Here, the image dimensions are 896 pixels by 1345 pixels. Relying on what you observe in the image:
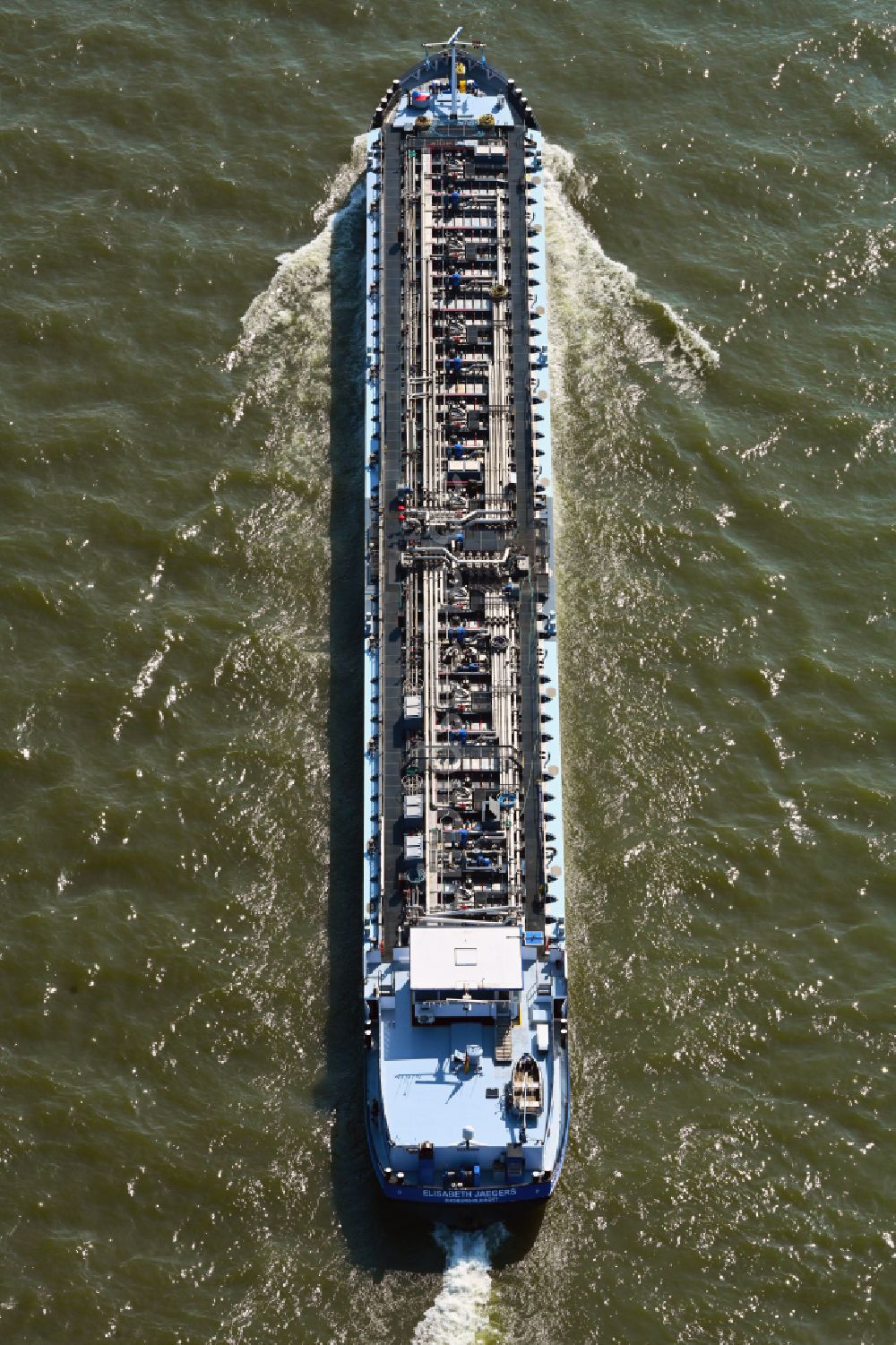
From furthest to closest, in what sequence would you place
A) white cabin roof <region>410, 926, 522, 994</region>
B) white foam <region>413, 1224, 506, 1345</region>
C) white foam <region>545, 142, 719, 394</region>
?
white foam <region>545, 142, 719, 394</region>
white cabin roof <region>410, 926, 522, 994</region>
white foam <region>413, 1224, 506, 1345</region>

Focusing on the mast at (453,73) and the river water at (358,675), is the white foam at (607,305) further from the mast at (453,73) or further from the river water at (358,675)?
the mast at (453,73)

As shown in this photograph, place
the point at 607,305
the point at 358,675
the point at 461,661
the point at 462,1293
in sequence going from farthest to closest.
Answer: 1. the point at 607,305
2. the point at 358,675
3. the point at 461,661
4. the point at 462,1293

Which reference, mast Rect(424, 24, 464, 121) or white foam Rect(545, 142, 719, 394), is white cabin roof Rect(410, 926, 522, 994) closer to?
white foam Rect(545, 142, 719, 394)

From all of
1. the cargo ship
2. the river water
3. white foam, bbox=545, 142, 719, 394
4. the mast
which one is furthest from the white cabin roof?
the mast

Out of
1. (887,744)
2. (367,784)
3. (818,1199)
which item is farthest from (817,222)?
(818,1199)

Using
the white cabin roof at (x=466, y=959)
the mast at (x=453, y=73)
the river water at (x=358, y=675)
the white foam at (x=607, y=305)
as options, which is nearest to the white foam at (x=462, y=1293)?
the river water at (x=358, y=675)

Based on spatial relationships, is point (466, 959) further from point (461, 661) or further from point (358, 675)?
point (358, 675)

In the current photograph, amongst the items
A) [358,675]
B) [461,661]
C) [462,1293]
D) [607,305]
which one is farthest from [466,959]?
[607,305]

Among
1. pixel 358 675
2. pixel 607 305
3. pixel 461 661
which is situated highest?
pixel 607 305

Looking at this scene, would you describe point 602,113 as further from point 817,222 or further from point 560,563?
point 560,563
